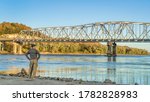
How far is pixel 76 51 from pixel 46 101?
16209cm

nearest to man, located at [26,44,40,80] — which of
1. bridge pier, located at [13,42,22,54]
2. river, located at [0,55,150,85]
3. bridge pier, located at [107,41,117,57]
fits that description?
river, located at [0,55,150,85]

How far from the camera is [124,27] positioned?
423 ft

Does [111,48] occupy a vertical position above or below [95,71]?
above

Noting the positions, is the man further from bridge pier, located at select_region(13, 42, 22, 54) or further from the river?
bridge pier, located at select_region(13, 42, 22, 54)

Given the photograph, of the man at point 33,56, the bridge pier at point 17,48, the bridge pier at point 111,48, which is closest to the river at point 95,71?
the man at point 33,56

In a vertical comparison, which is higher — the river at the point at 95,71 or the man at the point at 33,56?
the man at the point at 33,56

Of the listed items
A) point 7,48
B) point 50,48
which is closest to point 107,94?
point 7,48

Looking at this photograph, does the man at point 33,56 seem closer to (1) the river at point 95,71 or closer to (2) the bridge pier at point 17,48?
(1) the river at point 95,71

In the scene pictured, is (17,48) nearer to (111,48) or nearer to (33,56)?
(111,48)

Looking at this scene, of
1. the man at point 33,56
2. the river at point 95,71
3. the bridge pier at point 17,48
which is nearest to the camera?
the man at point 33,56

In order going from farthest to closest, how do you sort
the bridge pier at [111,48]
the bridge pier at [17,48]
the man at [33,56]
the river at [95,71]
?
the bridge pier at [17,48] < the bridge pier at [111,48] < the river at [95,71] < the man at [33,56]

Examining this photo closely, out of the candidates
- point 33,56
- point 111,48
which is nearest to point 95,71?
point 33,56

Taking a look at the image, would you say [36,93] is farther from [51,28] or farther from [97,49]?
[97,49]

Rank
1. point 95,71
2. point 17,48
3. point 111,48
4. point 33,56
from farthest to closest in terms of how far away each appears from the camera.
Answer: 1. point 17,48
2. point 111,48
3. point 95,71
4. point 33,56
